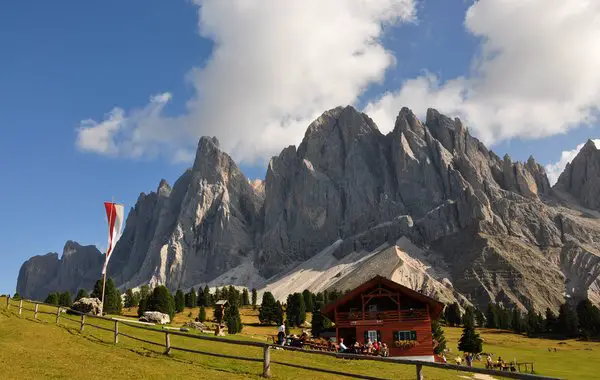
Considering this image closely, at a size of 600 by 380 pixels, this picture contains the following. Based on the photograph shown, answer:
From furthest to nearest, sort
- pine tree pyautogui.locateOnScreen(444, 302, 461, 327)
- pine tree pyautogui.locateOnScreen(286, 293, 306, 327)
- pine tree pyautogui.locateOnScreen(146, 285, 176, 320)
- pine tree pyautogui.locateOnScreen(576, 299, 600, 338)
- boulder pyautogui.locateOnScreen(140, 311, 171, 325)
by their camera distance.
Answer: pine tree pyautogui.locateOnScreen(444, 302, 461, 327), pine tree pyautogui.locateOnScreen(576, 299, 600, 338), pine tree pyautogui.locateOnScreen(286, 293, 306, 327), pine tree pyautogui.locateOnScreen(146, 285, 176, 320), boulder pyautogui.locateOnScreen(140, 311, 171, 325)

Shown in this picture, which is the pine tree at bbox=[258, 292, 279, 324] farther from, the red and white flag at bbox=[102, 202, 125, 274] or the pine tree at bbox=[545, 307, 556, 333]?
the pine tree at bbox=[545, 307, 556, 333]

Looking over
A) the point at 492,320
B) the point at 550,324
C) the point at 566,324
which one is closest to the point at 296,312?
the point at 492,320

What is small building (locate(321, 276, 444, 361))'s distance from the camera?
44.8 m

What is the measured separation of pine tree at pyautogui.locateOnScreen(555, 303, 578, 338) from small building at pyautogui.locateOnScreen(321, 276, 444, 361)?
8107cm

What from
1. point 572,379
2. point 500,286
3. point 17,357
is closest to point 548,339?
point 572,379

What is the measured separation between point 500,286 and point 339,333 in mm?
168303

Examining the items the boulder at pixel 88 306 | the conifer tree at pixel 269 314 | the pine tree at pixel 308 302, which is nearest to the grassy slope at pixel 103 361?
the boulder at pixel 88 306

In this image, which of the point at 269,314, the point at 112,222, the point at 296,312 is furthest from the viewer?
the point at 296,312

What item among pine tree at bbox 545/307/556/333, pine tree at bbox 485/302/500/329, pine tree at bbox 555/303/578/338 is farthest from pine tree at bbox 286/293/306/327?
pine tree at bbox 555/303/578/338

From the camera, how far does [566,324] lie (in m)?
111

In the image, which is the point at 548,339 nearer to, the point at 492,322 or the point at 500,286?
the point at 492,322

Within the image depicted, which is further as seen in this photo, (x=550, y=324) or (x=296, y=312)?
(x=550, y=324)

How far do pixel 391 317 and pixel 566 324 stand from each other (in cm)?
8620

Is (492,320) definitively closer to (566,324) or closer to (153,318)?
(566,324)
